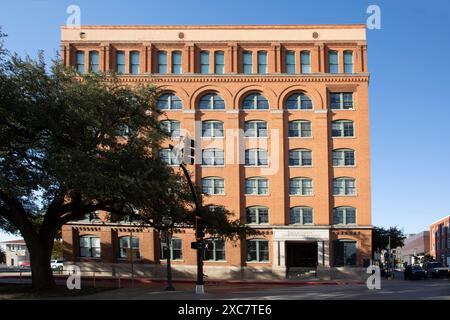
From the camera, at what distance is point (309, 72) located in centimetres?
5681

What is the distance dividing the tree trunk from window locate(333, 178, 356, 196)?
32013mm

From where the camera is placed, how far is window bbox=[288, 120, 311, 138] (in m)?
57.0

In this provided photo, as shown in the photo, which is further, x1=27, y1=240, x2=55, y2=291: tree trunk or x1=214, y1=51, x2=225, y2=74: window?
x1=214, y1=51, x2=225, y2=74: window

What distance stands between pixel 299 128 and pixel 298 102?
247 cm

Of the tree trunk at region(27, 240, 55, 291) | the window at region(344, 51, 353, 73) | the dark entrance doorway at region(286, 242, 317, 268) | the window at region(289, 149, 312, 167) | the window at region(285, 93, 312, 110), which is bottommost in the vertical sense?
the dark entrance doorway at region(286, 242, 317, 268)

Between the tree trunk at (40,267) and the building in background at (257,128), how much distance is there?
2432 cm

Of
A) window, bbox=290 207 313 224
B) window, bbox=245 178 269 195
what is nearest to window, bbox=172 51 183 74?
window, bbox=245 178 269 195

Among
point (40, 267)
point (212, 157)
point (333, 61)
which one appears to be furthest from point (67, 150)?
point (333, 61)

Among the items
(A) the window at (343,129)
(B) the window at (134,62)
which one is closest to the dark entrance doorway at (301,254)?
(A) the window at (343,129)

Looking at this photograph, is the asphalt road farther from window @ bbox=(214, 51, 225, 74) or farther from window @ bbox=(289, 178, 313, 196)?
window @ bbox=(214, 51, 225, 74)

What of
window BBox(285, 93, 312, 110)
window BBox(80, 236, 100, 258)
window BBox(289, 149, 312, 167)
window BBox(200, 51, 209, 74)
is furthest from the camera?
window BBox(200, 51, 209, 74)

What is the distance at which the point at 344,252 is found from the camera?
183 ft

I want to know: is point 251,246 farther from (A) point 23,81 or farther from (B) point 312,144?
(A) point 23,81
